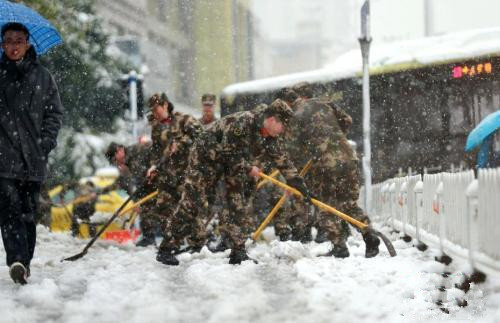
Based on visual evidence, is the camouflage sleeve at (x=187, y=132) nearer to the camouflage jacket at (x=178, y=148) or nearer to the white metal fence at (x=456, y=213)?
the camouflage jacket at (x=178, y=148)

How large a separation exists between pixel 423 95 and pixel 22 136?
35.4ft

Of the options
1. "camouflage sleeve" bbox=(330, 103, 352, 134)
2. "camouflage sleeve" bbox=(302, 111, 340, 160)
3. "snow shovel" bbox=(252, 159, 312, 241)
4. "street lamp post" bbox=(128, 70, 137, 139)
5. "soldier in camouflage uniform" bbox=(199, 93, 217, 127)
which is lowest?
"snow shovel" bbox=(252, 159, 312, 241)

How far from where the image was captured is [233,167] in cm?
774

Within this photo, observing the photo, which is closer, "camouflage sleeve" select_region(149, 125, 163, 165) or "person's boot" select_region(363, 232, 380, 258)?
"person's boot" select_region(363, 232, 380, 258)

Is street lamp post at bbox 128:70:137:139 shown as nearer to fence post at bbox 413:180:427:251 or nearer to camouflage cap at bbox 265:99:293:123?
fence post at bbox 413:180:427:251

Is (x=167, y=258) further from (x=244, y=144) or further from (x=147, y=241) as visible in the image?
(x=147, y=241)

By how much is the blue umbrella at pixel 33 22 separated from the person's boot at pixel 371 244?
3577 millimetres

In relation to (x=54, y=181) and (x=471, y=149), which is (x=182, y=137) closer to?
(x=471, y=149)

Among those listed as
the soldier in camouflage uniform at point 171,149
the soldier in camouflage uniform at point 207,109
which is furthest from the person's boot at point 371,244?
the soldier in camouflage uniform at point 207,109

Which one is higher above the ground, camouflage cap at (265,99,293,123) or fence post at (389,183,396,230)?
camouflage cap at (265,99,293,123)

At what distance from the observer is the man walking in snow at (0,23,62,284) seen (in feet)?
19.9

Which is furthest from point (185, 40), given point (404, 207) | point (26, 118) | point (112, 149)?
point (26, 118)

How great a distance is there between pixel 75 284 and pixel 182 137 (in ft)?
10.0

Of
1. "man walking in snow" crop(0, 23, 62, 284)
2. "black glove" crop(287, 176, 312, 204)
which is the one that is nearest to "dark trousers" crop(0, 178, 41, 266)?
"man walking in snow" crop(0, 23, 62, 284)
